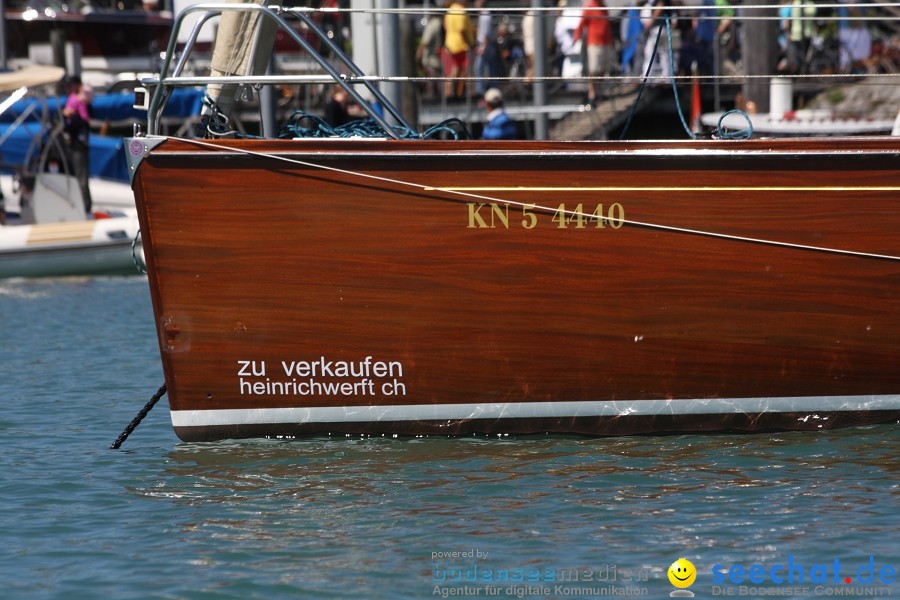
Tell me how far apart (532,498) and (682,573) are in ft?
Result: 3.24

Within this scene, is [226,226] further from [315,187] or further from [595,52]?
[595,52]

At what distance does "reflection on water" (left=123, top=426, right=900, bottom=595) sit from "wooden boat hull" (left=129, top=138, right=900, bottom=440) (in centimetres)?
15

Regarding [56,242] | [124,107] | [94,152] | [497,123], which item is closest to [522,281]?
[497,123]

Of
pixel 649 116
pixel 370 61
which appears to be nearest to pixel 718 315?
pixel 370 61

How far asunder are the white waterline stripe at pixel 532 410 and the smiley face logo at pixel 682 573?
1531 millimetres

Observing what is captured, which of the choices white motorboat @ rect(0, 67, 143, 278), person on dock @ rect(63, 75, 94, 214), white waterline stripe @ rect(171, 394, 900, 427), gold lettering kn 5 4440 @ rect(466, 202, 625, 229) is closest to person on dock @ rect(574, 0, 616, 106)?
white motorboat @ rect(0, 67, 143, 278)

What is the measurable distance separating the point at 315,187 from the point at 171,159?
638 mm

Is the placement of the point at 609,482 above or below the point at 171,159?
below

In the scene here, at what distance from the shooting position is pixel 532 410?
6.13 metres

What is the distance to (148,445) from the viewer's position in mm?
6707

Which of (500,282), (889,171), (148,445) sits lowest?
(148,445)

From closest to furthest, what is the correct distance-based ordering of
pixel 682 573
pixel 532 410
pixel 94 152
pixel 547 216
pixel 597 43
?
pixel 682 573 → pixel 547 216 → pixel 532 410 → pixel 597 43 → pixel 94 152

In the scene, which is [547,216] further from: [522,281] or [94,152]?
[94,152]

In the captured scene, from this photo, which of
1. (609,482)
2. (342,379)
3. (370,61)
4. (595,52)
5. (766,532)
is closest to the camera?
(766,532)
